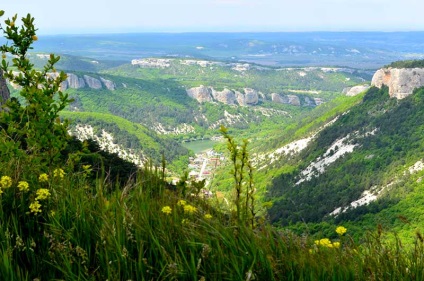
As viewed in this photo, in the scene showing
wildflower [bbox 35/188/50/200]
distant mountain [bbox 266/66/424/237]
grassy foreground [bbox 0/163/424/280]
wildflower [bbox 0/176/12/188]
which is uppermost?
→ wildflower [bbox 0/176/12/188]

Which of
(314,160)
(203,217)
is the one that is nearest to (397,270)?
(203,217)

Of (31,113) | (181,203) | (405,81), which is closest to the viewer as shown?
(181,203)

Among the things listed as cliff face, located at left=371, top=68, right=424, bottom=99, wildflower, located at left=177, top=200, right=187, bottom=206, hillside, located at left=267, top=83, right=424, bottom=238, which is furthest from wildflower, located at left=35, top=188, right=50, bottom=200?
cliff face, located at left=371, top=68, right=424, bottom=99

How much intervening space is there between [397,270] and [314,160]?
11375 cm

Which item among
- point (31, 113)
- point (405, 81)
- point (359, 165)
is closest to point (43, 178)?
point (31, 113)

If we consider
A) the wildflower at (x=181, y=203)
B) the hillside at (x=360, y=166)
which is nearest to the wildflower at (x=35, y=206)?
the wildflower at (x=181, y=203)

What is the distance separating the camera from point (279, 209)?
7512 centimetres

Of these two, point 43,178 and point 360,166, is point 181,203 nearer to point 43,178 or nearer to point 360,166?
point 43,178

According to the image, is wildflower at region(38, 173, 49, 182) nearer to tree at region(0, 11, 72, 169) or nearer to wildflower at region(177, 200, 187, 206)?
tree at region(0, 11, 72, 169)

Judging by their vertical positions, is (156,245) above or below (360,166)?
above

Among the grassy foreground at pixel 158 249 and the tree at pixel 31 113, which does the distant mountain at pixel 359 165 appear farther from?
the grassy foreground at pixel 158 249

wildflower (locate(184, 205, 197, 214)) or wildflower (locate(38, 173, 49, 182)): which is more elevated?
wildflower (locate(38, 173, 49, 182))

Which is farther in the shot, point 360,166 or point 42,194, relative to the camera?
point 360,166

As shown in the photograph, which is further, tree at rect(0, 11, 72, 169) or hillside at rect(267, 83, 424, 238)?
hillside at rect(267, 83, 424, 238)
